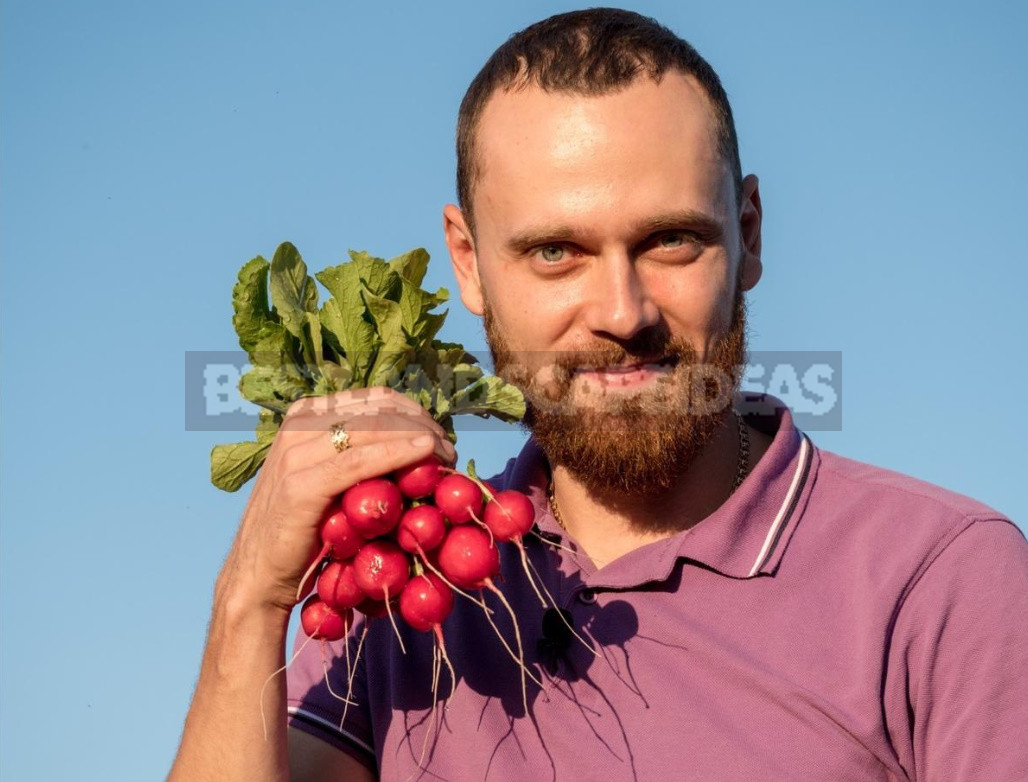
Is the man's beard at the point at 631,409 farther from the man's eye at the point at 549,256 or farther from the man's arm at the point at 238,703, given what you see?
the man's arm at the point at 238,703

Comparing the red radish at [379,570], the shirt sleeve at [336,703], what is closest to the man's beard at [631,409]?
the red radish at [379,570]

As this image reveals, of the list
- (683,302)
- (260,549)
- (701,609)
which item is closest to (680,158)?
(683,302)

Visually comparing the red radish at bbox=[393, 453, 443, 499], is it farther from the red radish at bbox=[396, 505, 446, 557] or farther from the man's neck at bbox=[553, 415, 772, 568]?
the man's neck at bbox=[553, 415, 772, 568]

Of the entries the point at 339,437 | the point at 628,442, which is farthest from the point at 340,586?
the point at 628,442

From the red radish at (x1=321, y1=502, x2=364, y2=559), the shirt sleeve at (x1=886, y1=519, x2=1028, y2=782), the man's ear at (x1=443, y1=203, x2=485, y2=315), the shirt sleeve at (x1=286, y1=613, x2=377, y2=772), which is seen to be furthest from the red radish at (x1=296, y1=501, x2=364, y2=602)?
the shirt sleeve at (x1=886, y1=519, x2=1028, y2=782)

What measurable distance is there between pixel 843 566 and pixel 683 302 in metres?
0.97

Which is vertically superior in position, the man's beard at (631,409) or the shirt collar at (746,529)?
the man's beard at (631,409)

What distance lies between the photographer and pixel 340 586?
3.46 m

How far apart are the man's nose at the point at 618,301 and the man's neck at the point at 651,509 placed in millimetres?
656

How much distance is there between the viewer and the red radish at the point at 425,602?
11.3 ft

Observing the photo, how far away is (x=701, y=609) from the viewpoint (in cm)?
368

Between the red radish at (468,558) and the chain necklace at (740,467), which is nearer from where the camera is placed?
the red radish at (468,558)

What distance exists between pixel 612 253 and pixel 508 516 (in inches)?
35.5

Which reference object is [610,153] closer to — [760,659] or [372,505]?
[372,505]
